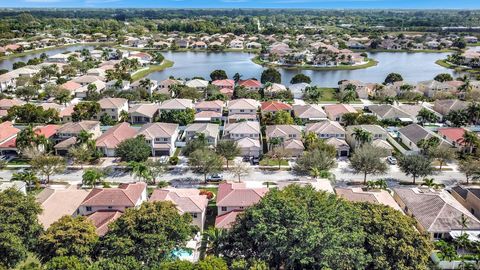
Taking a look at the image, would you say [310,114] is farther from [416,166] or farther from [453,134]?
[416,166]

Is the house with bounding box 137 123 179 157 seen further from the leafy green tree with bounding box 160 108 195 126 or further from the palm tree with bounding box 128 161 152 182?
the palm tree with bounding box 128 161 152 182

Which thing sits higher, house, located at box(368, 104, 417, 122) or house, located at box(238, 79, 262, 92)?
house, located at box(238, 79, 262, 92)

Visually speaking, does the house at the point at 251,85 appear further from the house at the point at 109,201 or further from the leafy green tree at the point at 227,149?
the house at the point at 109,201

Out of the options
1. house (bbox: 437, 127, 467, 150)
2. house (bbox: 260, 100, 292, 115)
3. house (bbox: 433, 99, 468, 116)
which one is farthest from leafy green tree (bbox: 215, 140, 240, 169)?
house (bbox: 433, 99, 468, 116)

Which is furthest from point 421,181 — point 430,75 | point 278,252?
point 430,75

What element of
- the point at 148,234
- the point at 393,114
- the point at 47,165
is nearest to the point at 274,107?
the point at 393,114
